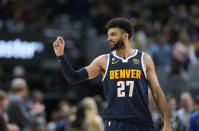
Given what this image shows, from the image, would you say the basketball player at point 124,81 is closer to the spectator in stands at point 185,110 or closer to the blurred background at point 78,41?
the spectator in stands at point 185,110

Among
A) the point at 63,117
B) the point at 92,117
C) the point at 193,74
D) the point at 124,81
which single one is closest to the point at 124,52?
the point at 124,81

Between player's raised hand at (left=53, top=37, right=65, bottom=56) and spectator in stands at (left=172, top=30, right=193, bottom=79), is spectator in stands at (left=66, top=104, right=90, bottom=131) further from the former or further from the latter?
spectator in stands at (left=172, top=30, right=193, bottom=79)

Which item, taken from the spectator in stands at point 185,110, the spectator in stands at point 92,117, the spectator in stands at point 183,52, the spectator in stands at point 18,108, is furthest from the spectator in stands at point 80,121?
the spectator in stands at point 183,52

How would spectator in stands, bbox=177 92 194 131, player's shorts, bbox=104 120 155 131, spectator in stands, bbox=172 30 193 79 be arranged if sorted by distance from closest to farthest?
player's shorts, bbox=104 120 155 131 < spectator in stands, bbox=177 92 194 131 < spectator in stands, bbox=172 30 193 79

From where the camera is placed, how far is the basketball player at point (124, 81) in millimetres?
5629

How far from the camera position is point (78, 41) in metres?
Answer: 15.9

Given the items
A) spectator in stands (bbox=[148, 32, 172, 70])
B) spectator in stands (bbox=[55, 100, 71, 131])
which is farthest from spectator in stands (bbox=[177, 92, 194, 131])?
spectator in stands (bbox=[148, 32, 172, 70])

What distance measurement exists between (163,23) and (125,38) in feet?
36.9

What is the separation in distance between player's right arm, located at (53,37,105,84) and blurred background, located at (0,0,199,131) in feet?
22.3

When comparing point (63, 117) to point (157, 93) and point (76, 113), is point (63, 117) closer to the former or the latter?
point (76, 113)

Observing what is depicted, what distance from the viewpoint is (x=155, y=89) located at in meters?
5.73

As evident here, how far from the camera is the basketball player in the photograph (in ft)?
18.5

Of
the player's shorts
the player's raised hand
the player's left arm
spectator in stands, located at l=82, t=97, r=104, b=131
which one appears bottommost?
spectator in stands, located at l=82, t=97, r=104, b=131

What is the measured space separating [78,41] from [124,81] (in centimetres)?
1033
